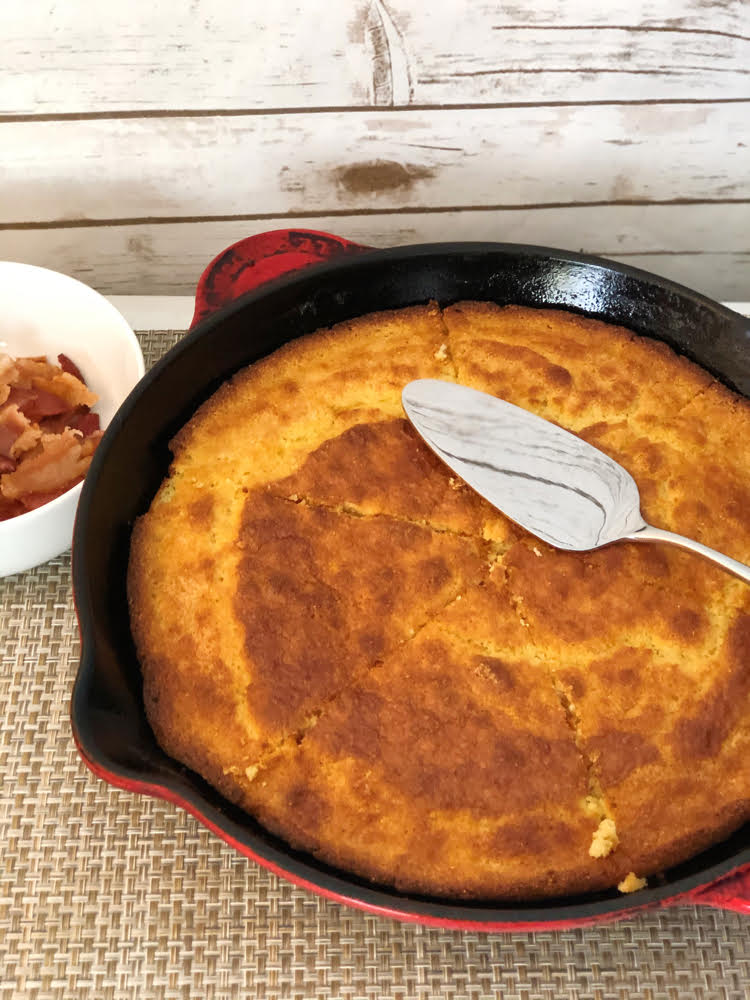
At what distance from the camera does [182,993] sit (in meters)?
1.67

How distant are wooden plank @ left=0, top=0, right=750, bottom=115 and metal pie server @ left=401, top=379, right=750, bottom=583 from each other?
90cm

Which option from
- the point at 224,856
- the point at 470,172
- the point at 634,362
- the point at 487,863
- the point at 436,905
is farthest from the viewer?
the point at 470,172

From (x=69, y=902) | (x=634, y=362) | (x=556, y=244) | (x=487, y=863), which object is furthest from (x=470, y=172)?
(x=69, y=902)

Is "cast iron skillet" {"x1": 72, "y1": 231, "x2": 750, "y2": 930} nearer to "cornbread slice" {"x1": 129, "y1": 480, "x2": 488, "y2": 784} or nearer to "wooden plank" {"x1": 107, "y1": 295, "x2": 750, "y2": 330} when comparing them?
"cornbread slice" {"x1": 129, "y1": 480, "x2": 488, "y2": 784}

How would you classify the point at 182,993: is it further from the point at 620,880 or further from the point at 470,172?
the point at 470,172

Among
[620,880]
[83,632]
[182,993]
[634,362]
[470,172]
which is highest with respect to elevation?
[470,172]

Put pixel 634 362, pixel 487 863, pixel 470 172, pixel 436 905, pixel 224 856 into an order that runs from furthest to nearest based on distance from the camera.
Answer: pixel 470 172, pixel 634 362, pixel 224 856, pixel 487 863, pixel 436 905

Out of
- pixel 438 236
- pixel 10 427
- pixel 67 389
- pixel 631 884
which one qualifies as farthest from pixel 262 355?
pixel 631 884

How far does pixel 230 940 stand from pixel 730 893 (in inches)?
36.5

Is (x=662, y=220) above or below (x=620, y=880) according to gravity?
above

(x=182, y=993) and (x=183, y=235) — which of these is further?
(x=183, y=235)

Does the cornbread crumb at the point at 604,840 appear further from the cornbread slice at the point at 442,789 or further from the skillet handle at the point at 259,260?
the skillet handle at the point at 259,260

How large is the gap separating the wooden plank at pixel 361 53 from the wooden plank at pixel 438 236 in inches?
15.2

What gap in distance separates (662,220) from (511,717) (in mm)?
1781
